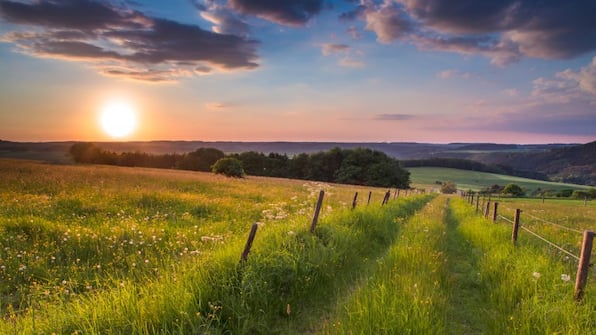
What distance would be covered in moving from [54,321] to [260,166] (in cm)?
9588

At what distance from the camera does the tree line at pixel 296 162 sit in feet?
299

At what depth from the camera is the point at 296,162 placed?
336ft

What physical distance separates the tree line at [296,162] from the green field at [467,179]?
4219cm

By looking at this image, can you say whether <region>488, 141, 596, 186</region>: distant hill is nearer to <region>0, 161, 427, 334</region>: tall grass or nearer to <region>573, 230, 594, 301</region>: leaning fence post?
<region>573, 230, 594, 301</region>: leaning fence post

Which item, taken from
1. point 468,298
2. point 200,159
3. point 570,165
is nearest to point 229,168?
point 200,159

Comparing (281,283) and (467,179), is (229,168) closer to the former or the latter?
(281,283)

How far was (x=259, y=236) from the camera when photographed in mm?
8328

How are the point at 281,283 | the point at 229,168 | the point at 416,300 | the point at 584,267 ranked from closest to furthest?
the point at 416,300, the point at 584,267, the point at 281,283, the point at 229,168

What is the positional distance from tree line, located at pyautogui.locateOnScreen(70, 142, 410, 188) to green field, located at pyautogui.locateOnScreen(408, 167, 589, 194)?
4219cm

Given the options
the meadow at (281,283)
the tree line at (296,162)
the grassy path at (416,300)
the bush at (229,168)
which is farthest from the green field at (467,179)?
the grassy path at (416,300)

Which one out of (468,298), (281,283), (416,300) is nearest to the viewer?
(416,300)

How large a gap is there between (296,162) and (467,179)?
91.8 meters

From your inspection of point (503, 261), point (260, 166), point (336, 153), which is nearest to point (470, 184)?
point (336, 153)

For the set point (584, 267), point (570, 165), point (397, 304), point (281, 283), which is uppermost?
point (584, 267)
